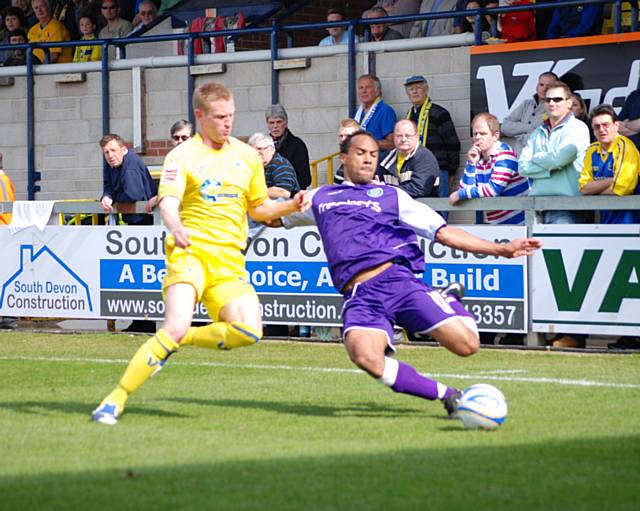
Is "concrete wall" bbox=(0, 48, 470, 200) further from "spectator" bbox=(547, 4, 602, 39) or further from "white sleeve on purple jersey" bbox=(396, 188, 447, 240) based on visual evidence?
"white sleeve on purple jersey" bbox=(396, 188, 447, 240)

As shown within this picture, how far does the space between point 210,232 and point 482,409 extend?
2.14 meters

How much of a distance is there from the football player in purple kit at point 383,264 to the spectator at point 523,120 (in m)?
6.13

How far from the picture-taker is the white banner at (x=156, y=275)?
12.4 metres

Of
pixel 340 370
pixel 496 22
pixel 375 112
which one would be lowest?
pixel 340 370

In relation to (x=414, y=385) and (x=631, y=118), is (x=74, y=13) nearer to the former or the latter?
(x=631, y=118)

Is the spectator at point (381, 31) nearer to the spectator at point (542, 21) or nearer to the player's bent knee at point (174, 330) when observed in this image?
the spectator at point (542, 21)

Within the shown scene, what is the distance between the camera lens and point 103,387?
9.97 metres

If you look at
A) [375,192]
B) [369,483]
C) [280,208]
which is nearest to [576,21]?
[375,192]

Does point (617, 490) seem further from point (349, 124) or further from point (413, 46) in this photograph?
point (413, 46)

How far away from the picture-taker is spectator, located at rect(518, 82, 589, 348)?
12281 mm

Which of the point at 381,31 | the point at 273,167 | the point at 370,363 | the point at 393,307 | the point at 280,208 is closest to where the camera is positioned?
the point at 370,363

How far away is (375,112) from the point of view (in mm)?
15469

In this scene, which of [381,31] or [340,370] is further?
[381,31]

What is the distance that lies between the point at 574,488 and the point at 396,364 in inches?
93.0
